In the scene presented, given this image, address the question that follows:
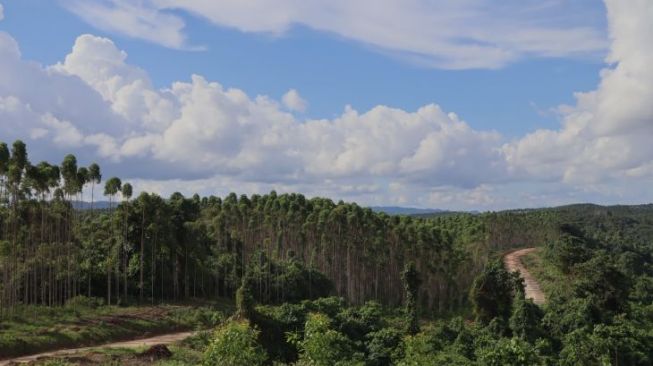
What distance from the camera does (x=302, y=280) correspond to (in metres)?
79.3

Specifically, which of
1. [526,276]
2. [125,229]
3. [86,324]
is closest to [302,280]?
[125,229]

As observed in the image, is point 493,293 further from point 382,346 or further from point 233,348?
point 233,348

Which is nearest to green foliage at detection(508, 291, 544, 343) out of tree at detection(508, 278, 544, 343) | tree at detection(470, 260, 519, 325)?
tree at detection(508, 278, 544, 343)

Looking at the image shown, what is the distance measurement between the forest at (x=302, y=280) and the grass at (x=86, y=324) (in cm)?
290

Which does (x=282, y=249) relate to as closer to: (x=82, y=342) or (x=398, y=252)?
(x=398, y=252)

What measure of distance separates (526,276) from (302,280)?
5316 centimetres

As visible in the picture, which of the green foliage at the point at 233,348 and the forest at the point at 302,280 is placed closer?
the green foliage at the point at 233,348

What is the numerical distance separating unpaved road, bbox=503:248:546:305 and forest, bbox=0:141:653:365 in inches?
109

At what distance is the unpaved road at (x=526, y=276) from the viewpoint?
304 feet

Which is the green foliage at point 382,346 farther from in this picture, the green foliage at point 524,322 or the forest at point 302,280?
the green foliage at point 524,322

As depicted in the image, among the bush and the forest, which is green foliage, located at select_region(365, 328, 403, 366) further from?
the bush

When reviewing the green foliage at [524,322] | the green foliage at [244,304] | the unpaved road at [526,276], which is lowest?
the unpaved road at [526,276]

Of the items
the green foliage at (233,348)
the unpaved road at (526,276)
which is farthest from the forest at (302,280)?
the unpaved road at (526,276)

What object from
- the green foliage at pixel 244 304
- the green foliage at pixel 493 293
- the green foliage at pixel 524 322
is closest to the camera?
the green foliage at pixel 244 304
